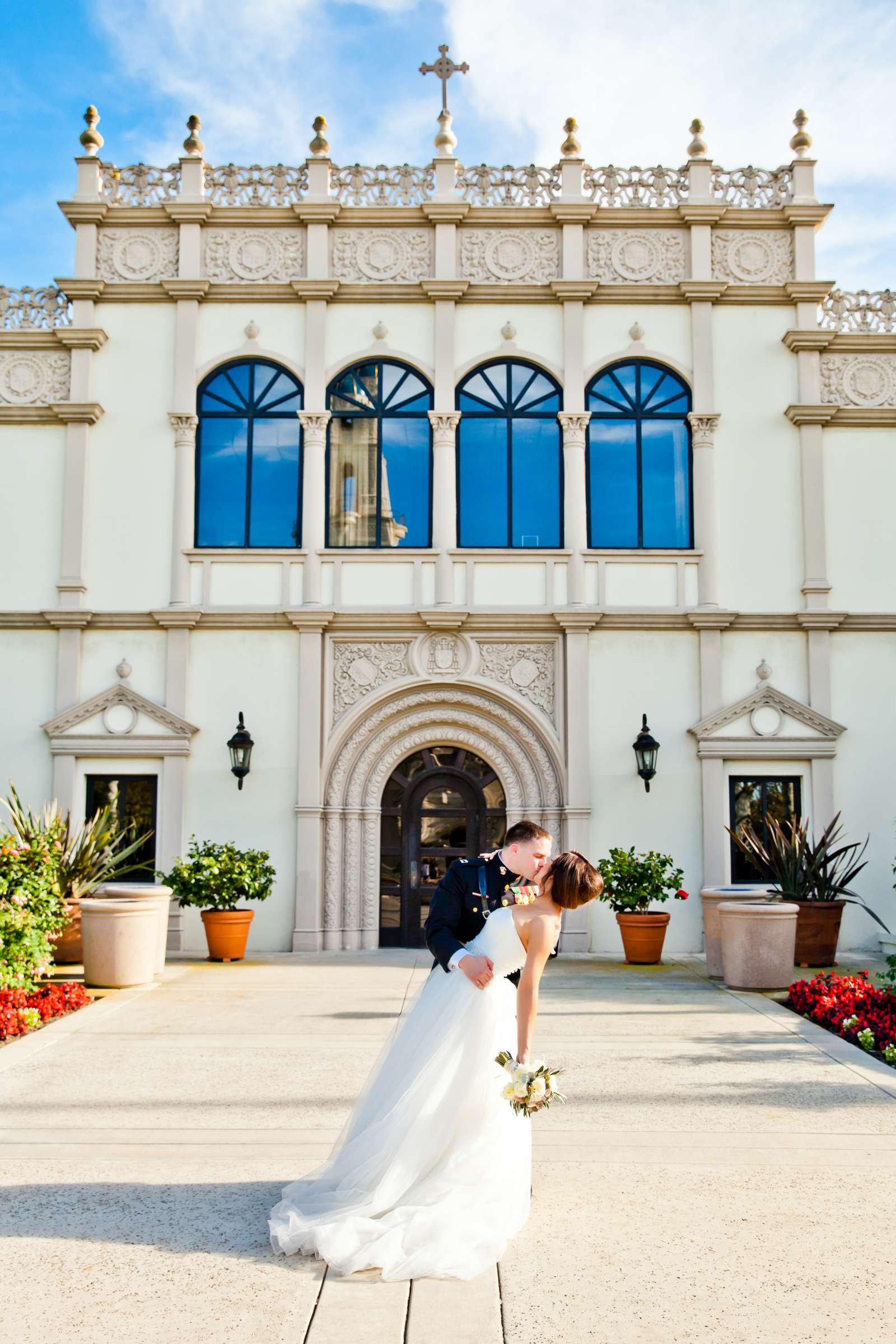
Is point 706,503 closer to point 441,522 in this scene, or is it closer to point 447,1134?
point 441,522

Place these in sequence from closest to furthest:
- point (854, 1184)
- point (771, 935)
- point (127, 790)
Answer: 1. point (854, 1184)
2. point (771, 935)
3. point (127, 790)

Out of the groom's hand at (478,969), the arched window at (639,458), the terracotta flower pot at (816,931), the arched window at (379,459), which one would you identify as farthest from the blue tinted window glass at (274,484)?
the groom's hand at (478,969)

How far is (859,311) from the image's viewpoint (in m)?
17.2

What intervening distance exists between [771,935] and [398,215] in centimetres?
1114

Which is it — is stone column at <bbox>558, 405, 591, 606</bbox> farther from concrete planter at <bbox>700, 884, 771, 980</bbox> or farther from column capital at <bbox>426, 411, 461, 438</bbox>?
concrete planter at <bbox>700, 884, 771, 980</bbox>

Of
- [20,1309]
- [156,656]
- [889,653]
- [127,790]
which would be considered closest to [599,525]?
[889,653]

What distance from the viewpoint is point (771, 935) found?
12.0 metres

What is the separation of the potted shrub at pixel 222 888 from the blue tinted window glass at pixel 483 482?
5.25m

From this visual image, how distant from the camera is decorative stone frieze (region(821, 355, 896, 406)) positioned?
16906 millimetres

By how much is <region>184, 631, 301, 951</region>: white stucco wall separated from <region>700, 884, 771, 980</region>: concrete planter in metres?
5.44

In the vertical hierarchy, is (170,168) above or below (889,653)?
above

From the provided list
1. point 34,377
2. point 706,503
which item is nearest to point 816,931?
point 706,503

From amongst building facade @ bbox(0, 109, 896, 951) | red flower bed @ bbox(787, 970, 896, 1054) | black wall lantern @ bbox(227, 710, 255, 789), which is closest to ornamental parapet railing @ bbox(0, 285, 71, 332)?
building facade @ bbox(0, 109, 896, 951)

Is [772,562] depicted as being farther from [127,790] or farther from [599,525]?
[127,790]
